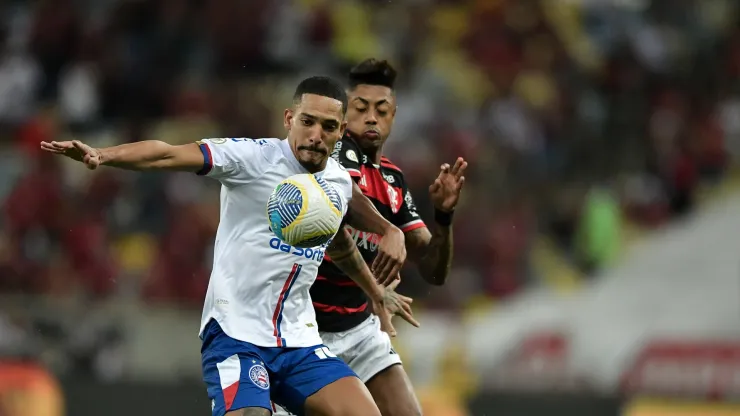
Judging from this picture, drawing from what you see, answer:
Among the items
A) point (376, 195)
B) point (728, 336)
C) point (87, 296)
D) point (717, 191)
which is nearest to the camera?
point (376, 195)

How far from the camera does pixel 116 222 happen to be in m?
12.1

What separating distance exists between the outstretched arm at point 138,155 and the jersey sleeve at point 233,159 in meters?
0.05

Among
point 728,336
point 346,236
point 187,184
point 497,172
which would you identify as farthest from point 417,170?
point 346,236

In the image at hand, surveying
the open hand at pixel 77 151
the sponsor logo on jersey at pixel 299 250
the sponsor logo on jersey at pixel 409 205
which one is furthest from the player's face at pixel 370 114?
the open hand at pixel 77 151

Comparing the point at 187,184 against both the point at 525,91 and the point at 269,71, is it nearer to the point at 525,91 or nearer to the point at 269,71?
the point at 269,71

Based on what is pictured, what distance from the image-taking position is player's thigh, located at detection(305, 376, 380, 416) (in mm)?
5395

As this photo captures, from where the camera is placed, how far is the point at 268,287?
5.39 meters

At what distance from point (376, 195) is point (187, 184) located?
6168 millimetres

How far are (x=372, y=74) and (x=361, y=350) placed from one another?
1515 millimetres

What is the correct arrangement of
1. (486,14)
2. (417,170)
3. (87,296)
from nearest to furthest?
(87,296) < (417,170) < (486,14)

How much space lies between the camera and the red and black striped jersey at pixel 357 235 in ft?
20.7

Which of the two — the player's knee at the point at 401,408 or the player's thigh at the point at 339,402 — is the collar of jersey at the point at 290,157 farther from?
the player's knee at the point at 401,408

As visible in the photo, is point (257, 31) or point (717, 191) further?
point (257, 31)

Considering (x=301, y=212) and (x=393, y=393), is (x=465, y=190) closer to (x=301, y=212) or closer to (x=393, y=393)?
(x=393, y=393)
